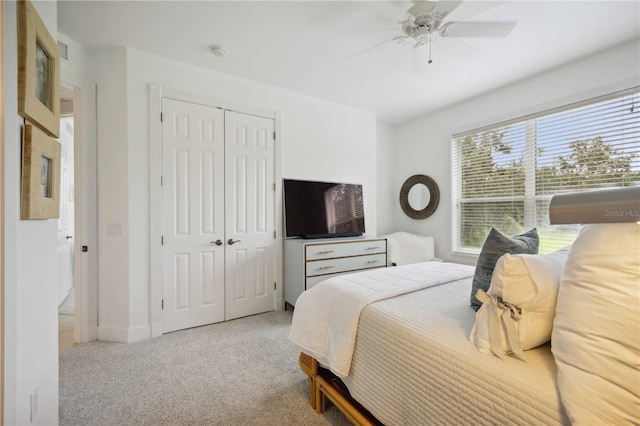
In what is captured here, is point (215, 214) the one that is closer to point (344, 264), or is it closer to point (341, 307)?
point (344, 264)

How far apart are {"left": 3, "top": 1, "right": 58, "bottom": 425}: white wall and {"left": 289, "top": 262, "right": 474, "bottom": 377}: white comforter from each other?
1140 mm

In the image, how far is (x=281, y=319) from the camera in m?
2.85

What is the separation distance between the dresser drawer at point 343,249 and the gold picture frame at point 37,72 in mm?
2132

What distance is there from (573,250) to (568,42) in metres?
2.56

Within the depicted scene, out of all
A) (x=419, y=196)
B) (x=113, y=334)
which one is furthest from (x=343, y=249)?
(x=113, y=334)

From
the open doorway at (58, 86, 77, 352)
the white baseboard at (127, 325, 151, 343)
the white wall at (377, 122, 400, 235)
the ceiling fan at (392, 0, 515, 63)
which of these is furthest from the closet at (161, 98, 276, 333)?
the white wall at (377, 122, 400, 235)

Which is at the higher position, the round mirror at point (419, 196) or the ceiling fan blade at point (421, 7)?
the ceiling fan blade at point (421, 7)

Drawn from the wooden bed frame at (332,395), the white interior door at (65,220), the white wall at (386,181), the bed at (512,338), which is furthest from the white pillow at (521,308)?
the white interior door at (65,220)

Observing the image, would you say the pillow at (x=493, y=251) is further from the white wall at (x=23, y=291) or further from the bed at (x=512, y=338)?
the white wall at (x=23, y=291)

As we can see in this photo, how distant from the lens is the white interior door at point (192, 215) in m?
2.53

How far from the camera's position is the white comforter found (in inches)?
50.9

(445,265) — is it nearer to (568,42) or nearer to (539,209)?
(539,209)

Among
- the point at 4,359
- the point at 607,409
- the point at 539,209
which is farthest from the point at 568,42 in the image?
the point at 4,359

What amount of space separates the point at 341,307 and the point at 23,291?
4.40 ft
